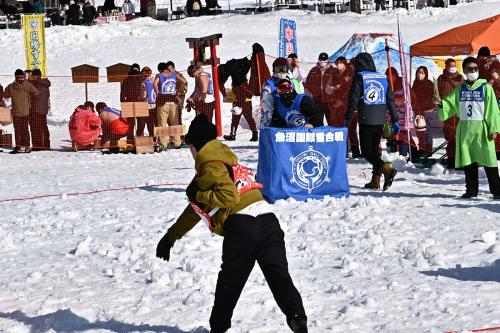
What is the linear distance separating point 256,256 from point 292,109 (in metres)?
5.12

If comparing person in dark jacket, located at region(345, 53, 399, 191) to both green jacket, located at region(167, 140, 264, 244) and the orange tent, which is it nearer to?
green jacket, located at region(167, 140, 264, 244)

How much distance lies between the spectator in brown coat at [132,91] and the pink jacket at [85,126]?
0.63m

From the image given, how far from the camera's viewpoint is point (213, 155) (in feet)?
17.7

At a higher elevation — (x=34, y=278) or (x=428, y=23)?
(x=428, y=23)

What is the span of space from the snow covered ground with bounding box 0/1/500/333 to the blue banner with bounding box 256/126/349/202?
0.24 m

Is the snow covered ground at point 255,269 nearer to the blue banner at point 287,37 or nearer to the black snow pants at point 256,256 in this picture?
the black snow pants at point 256,256

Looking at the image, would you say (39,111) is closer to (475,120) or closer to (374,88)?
(374,88)

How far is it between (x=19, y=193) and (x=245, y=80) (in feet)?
21.5

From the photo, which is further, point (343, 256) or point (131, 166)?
point (131, 166)

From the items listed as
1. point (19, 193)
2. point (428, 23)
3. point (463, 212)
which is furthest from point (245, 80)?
point (428, 23)

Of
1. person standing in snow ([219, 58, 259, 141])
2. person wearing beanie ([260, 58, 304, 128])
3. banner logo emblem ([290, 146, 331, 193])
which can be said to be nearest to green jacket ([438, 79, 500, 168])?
banner logo emblem ([290, 146, 331, 193])

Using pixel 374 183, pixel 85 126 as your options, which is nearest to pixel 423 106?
pixel 374 183

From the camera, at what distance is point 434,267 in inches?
292

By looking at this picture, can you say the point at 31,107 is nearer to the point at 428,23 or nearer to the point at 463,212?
the point at 463,212
